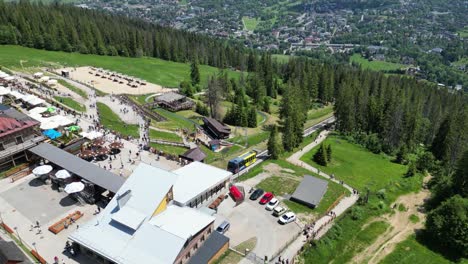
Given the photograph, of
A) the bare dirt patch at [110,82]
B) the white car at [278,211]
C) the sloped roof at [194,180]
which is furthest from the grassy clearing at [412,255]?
the bare dirt patch at [110,82]

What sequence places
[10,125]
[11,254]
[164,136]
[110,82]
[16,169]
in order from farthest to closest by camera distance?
[110,82], [164,136], [10,125], [16,169], [11,254]

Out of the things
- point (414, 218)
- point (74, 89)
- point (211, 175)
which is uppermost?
point (211, 175)

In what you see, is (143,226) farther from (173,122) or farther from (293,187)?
(173,122)

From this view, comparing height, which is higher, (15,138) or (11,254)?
(15,138)

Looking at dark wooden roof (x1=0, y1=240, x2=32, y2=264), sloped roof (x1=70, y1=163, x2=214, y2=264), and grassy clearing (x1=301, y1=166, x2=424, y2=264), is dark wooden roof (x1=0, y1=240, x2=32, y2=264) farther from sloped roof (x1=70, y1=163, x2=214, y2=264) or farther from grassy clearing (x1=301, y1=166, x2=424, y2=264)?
grassy clearing (x1=301, y1=166, x2=424, y2=264)

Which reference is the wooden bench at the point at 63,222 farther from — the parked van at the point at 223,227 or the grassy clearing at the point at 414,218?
the grassy clearing at the point at 414,218

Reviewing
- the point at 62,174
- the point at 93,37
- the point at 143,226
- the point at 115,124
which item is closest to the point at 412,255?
the point at 143,226

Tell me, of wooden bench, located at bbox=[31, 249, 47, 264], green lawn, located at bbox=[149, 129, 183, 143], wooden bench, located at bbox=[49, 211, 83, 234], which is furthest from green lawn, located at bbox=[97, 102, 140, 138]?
wooden bench, located at bbox=[31, 249, 47, 264]
